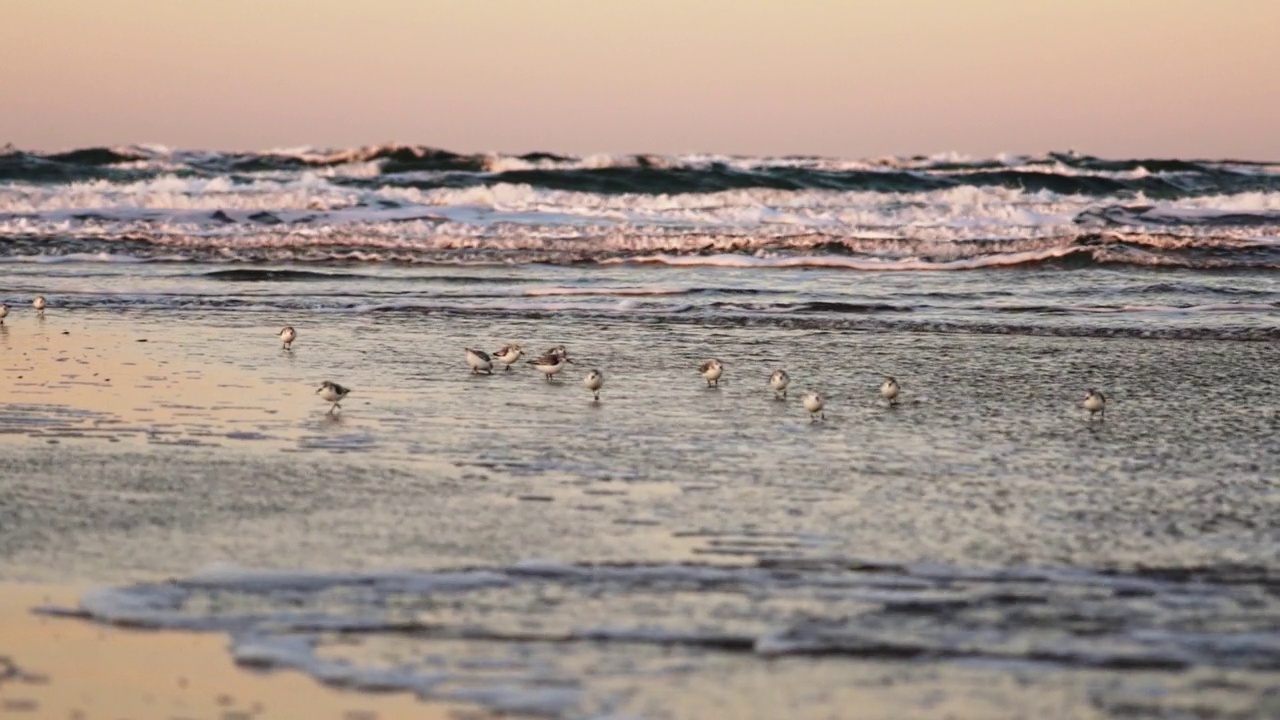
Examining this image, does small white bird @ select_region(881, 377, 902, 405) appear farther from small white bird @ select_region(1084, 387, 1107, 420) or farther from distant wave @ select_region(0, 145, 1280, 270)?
distant wave @ select_region(0, 145, 1280, 270)

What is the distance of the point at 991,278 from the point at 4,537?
16.9 metres

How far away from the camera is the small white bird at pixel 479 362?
44.2ft

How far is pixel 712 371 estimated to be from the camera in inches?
494

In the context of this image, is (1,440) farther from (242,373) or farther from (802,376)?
(802,376)

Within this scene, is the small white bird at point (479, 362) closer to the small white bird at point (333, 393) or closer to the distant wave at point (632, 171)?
the small white bird at point (333, 393)

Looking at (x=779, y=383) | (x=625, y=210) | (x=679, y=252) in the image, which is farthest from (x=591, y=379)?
(x=625, y=210)

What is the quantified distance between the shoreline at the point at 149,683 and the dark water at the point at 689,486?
0.46 feet

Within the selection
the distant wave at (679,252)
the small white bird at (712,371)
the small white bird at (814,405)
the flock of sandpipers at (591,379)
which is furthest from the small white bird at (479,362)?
the distant wave at (679,252)

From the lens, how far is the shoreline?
534cm

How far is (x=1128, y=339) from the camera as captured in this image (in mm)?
16094

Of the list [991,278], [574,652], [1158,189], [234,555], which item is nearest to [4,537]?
[234,555]

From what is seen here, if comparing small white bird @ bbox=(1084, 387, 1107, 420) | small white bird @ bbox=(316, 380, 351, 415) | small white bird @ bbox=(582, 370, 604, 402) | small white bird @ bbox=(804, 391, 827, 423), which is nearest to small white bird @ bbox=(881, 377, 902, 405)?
small white bird @ bbox=(804, 391, 827, 423)

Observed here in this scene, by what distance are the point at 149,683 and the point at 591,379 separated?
665cm

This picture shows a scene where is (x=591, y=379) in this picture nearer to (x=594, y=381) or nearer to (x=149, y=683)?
(x=594, y=381)
